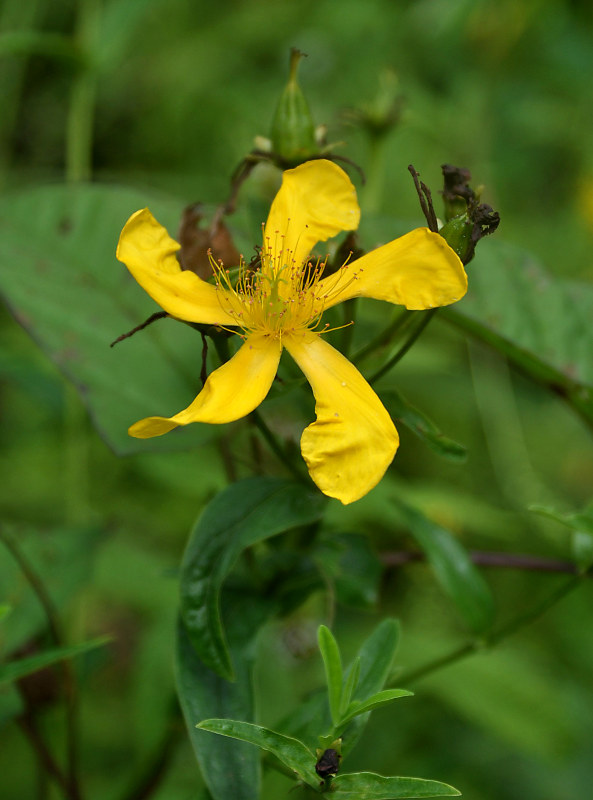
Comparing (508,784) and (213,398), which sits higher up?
(213,398)

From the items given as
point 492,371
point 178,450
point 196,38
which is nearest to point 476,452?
point 492,371

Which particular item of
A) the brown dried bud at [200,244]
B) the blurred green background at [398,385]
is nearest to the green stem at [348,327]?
the brown dried bud at [200,244]

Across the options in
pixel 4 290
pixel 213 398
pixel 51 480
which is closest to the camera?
pixel 213 398

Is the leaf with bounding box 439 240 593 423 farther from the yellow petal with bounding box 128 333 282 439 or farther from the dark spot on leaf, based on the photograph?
the dark spot on leaf

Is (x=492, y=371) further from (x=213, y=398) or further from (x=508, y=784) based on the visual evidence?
(x=213, y=398)

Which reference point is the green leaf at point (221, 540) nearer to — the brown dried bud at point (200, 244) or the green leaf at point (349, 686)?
the green leaf at point (349, 686)

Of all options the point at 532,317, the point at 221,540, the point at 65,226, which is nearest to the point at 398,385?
the point at 532,317
